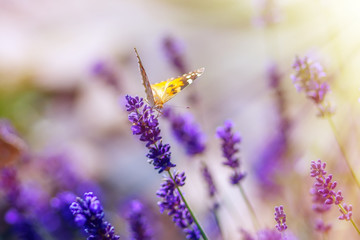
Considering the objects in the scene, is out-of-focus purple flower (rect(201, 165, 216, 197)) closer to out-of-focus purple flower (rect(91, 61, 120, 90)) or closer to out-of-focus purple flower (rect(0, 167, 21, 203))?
out-of-focus purple flower (rect(0, 167, 21, 203))

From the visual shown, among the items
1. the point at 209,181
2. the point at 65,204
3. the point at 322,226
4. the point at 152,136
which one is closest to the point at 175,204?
the point at 152,136

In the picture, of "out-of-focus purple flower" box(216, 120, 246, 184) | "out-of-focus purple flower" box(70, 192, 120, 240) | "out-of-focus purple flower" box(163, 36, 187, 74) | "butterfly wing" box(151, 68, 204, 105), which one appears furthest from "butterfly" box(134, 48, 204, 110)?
"out-of-focus purple flower" box(163, 36, 187, 74)

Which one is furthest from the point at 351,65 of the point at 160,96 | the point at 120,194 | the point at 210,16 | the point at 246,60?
the point at 210,16

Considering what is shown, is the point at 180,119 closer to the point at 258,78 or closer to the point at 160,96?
the point at 160,96

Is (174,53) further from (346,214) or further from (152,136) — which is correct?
(346,214)

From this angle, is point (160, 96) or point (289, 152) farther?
point (289, 152)

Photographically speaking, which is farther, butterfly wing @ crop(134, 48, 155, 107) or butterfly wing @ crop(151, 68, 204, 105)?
butterfly wing @ crop(151, 68, 204, 105)
